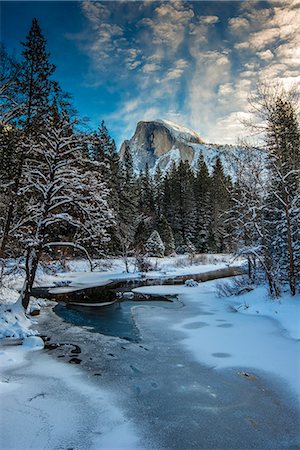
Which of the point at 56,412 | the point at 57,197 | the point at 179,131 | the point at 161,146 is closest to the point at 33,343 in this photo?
the point at 56,412

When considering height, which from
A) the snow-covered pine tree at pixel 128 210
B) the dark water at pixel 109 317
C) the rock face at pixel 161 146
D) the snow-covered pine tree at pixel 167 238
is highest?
the rock face at pixel 161 146

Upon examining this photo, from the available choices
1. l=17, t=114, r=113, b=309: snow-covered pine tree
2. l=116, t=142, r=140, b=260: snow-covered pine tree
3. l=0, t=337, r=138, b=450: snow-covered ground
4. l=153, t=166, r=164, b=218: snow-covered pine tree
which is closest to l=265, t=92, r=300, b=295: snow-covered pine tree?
l=17, t=114, r=113, b=309: snow-covered pine tree

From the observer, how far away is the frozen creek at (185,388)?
4.10m

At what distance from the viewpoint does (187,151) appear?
119m

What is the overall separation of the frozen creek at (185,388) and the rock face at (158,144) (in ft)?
353

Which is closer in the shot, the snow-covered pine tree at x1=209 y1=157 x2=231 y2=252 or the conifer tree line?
the conifer tree line

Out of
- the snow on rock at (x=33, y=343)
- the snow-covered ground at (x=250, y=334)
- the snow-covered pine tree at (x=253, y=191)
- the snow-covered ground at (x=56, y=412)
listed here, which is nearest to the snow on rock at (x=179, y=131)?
the snow-covered pine tree at (x=253, y=191)

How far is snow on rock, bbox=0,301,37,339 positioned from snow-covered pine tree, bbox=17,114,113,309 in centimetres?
48

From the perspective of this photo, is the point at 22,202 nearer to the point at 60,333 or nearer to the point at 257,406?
the point at 60,333

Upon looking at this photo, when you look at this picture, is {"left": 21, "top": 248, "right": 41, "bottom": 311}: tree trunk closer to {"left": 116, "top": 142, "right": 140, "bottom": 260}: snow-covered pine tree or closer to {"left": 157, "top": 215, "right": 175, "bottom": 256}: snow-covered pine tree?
{"left": 116, "top": 142, "right": 140, "bottom": 260}: snow-covered pine tree

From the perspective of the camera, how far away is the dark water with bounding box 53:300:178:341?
10.4 m

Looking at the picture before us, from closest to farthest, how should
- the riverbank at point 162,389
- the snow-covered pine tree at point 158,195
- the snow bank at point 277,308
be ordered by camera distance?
the riverbank at point 162,389 < the snow bank at point 277,308 < the snow-covered pine tree at point 158,195

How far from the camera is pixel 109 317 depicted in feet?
41.6

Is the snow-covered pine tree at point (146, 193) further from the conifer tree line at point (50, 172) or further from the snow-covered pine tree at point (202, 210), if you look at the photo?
the conifer tree line at point (50, 172)
